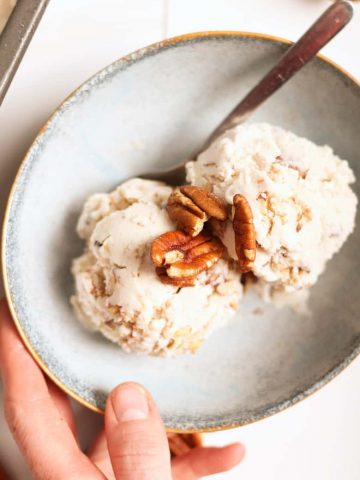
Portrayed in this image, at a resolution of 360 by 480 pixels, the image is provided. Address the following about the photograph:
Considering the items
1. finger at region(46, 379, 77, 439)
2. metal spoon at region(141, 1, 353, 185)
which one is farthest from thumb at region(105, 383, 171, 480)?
metal spoon at region(141, 1, 353, 185)

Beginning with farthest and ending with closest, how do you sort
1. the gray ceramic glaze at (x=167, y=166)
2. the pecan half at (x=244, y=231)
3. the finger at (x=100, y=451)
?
the finger at (x=100, y=451), the gray ceramic glaze at (x=167, y=166), the pecan half at (x=244, y=231)

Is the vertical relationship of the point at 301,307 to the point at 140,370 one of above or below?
above

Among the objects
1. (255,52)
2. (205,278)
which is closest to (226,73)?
(255,52)

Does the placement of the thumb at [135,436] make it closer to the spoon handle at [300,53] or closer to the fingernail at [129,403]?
the fingernail at [129,403]

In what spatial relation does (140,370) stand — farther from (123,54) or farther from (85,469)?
(123,54)

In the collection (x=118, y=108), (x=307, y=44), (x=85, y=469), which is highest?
(x=307, y=44)

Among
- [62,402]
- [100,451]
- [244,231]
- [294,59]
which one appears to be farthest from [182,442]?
[294,59]

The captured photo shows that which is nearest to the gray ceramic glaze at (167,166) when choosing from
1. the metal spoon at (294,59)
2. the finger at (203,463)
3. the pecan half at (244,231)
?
the metal spoon at (294,59)
